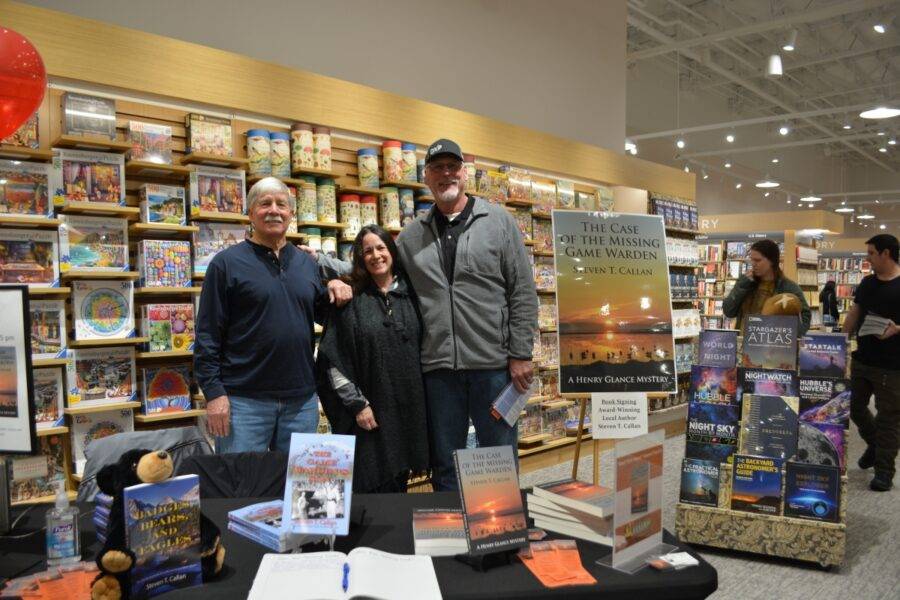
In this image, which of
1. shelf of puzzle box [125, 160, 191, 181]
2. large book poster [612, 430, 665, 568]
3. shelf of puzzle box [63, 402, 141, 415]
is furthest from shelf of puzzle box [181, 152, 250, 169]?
large book poster [612, 430, 665, 568]

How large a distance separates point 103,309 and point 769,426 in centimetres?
346

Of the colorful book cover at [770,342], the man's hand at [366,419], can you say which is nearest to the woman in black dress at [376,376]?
the man's hand at [366,419]

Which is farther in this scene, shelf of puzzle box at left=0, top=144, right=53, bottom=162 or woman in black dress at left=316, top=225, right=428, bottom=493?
shelf of puzzle box at left=0, top=144, right=53, bottom=162

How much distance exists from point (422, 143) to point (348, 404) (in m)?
2.78

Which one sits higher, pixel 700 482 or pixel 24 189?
pixel 24 189

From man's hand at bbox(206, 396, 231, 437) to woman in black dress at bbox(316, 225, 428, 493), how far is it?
40cm

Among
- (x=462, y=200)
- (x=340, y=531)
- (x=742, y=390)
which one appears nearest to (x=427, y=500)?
(x=340, y=531)

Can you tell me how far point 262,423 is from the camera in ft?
8.73

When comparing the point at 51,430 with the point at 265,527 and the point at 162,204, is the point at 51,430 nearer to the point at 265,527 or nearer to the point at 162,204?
the point at 162,204

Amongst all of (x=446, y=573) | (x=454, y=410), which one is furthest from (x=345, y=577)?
(x=454, y=410)

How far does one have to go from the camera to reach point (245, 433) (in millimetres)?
2648

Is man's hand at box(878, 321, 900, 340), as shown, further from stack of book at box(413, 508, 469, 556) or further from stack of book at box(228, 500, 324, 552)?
stack of book at box(228, 500, 324, 552)

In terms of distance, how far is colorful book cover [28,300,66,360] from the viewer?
3184 mm

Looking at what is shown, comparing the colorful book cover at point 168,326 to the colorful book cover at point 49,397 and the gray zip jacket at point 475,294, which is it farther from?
the gray zip jacket at point 475,294
